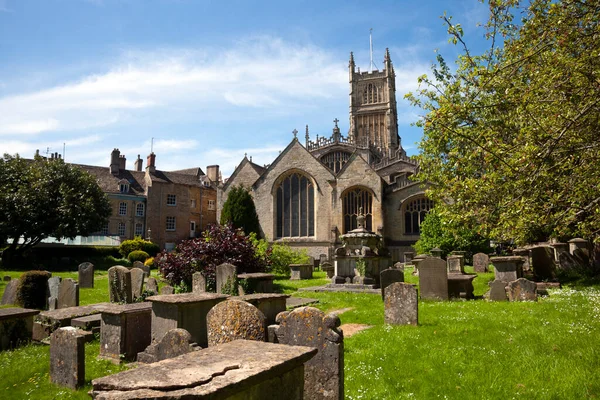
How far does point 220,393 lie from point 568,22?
706cm

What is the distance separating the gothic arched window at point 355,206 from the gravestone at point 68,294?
82.4 feet

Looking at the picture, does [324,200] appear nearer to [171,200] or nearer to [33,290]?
[171,200]

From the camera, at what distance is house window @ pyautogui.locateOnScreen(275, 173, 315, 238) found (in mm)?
36844

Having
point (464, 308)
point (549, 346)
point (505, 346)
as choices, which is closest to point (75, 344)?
point (505, 346)

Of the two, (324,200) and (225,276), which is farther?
(324,200)

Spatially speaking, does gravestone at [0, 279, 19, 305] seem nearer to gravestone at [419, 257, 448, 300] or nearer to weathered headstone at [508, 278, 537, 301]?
gravestone at [419, 257, 448, 300]

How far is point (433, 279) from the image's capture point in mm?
13430

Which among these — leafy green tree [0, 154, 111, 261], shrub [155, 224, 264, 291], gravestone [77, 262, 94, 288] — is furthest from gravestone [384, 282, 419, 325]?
leafy green tree [0, 154, 111, 261]

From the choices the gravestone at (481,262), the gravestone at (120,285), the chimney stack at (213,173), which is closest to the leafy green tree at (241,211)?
the chimney stack at (213,173)

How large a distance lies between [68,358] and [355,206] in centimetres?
3028

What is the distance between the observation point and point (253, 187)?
38.4 meters

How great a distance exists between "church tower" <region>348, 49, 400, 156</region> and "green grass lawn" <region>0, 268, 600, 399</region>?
56.7 meters

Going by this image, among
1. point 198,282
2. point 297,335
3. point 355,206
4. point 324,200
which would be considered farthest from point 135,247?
point 297,335

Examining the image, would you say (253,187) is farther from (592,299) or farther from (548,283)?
(592,299)
